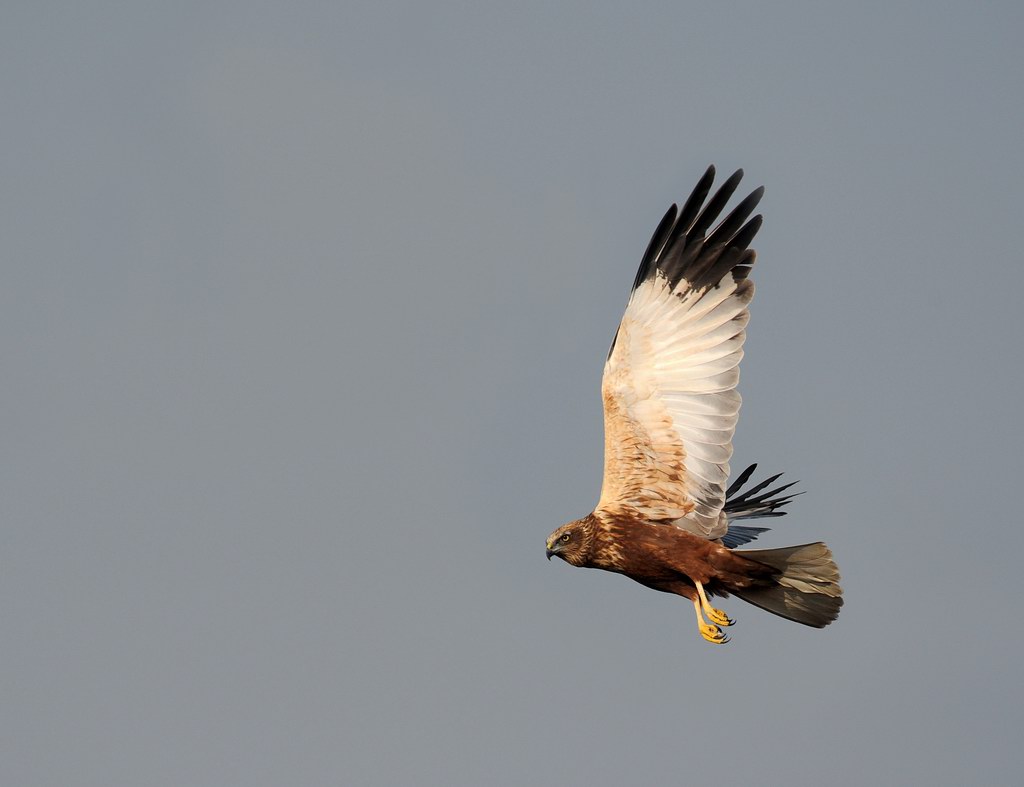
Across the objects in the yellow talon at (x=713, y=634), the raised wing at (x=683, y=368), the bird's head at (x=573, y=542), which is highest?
the raised wing at (x=683, y=368)

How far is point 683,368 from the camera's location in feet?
48.9

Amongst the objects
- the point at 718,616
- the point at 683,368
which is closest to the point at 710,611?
the point at 718,616

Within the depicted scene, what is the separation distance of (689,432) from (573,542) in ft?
6.13

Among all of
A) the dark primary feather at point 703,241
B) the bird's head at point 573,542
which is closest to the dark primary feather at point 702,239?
the dark primary feather at point 703,241

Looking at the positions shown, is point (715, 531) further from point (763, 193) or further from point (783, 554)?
point (763, 193)

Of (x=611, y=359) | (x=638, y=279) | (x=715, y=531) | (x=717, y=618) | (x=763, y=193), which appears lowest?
(x=717, y=618)

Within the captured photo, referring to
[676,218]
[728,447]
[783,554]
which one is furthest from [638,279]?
[783,554]

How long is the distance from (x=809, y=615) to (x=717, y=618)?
106 centimetres

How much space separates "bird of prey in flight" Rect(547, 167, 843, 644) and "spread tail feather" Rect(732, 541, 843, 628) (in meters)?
0.01

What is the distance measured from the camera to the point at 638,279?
15195 mm

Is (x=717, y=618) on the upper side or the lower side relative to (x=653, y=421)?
lower

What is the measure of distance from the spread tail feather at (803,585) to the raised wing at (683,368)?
0.77m

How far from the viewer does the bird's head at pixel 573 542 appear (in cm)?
1562

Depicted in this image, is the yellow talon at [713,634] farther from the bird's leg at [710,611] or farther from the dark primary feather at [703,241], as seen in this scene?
the dark primary feather at [703,241]
